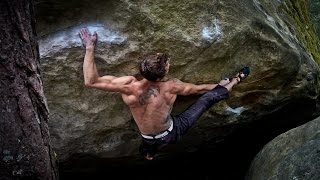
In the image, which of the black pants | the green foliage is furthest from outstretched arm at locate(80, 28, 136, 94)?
the green foliage

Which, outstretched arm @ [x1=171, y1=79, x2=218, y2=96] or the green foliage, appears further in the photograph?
the green foliage

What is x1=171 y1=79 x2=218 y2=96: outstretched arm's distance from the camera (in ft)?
18.0

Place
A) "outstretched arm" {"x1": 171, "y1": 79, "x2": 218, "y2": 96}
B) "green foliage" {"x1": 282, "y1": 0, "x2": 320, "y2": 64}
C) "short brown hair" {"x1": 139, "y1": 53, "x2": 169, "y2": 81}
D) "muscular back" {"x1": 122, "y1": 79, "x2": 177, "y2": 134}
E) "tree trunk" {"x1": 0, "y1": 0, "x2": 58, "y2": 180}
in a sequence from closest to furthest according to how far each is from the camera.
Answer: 1. "tree trunk" {"x1": 0, "y1": 0, "x2": 58, "y2": 180}
2. "short brown hair" {"x1": 139, "y1": 53, "x2": 169, "y2": 81}
3. "muscular back" {"x1": 122, "y1": 79, "x2": 177, "y2": 134}
4. "outstretched arm" {"x1": 171, "y1": 79, "x2": 218, "y2": 96}
5. "green foliage" {"x1": 282, "y1": 0, "x2": 320, "y2": 64}

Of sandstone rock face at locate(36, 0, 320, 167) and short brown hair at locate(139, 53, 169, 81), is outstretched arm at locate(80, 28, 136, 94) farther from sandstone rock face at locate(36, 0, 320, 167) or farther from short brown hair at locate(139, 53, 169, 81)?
short brown hair at locate(139, 53, 169, 81)

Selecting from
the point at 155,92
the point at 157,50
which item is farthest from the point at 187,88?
the point at 157,50

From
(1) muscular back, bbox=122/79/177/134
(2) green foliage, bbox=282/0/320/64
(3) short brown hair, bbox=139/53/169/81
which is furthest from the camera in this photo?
(2) green foliage, bbox=282/0/320/64

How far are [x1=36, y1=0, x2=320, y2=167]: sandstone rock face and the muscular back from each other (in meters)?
0.32

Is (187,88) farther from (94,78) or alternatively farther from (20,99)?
(20,99)

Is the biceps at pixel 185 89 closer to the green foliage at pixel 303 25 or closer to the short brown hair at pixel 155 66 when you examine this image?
the short brown hair at pixel 155 66

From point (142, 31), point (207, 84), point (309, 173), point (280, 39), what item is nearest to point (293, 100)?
point (280, 39)

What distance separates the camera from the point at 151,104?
5.32m

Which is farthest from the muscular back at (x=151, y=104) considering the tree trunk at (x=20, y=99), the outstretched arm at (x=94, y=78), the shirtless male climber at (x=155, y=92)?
the tree trunk at (x=20, y=99)

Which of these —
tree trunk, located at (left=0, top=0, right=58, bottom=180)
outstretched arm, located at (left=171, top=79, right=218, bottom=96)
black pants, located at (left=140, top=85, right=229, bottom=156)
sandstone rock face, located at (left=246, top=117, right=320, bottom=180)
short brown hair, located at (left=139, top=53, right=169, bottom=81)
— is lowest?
sandstone rock face, located at (left=246, top=117, right=320, bottom=180)

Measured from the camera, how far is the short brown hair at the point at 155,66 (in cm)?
499
